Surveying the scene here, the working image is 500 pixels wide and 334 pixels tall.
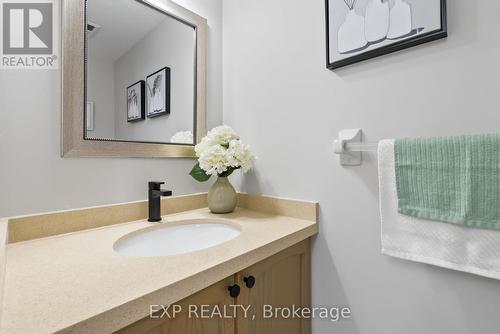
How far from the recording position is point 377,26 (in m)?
0.81

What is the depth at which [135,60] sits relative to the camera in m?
1.02

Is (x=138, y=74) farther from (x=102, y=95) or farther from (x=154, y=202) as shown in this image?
(x=154, y=202)

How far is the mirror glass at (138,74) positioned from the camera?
35.6 inches

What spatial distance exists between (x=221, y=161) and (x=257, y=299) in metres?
0.53

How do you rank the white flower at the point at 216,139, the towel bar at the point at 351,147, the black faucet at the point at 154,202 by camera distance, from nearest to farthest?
the towel bar at the point at 351,147 < the black faucet at the point at 154,202 < the white flower at the point at 216,139

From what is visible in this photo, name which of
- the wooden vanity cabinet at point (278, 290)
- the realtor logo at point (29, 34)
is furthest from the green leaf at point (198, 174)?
the realtor logo at point (29, 34)

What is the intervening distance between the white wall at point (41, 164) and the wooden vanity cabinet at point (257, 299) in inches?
22.5

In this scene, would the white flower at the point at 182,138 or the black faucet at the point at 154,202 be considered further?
the white flower at the point at 182,138

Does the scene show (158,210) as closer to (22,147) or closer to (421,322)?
(22,147)

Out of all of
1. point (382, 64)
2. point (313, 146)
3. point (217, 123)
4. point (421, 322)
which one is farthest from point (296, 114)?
point (421, 322)

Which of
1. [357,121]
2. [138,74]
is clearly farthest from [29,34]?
[357,121]

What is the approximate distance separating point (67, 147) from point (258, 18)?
96 cm

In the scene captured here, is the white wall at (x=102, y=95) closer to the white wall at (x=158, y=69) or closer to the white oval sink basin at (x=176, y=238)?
the white wall at (x=158, y=69)

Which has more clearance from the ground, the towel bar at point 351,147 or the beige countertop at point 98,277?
the towel bar at point 351,147
